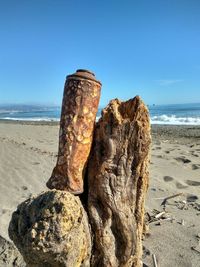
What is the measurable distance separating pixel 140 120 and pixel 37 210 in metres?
1.15

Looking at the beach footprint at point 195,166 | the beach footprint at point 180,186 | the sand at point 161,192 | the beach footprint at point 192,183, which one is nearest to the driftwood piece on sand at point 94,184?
the sand at point 161,192

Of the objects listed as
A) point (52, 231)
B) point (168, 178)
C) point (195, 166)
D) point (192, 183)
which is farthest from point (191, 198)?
point (52, 231)

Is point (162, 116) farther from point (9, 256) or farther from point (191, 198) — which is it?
point (9, 256)

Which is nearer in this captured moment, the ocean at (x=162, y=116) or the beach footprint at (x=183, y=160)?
the beach footprint at (x=183, y=160)

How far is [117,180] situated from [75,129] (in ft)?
1.80

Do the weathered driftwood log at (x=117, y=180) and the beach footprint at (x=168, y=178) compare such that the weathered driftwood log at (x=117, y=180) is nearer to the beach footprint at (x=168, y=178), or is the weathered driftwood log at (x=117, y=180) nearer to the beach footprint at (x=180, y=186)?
the beach footprint at (x=180, y=186)

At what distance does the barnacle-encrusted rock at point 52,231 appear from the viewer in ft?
8.02

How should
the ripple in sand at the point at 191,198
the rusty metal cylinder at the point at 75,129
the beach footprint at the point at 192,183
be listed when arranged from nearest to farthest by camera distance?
1. the rusty metal cylinder at the point at 75,129
2. the ripple in sand at the point at 191,198
3. the beach footprint at the point at 192,183

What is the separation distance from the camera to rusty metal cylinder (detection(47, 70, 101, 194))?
9.34 feet

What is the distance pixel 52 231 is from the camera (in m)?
2.46

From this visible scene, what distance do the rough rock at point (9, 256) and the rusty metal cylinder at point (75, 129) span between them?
1.37 metres

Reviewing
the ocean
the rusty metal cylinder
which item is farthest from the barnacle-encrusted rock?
the ocean

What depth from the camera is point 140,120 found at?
310 centimetres

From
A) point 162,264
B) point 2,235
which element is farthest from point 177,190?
point 2,235
